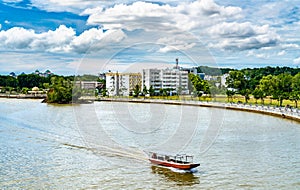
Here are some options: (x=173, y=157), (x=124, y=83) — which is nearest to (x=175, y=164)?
(x=173, y=157)

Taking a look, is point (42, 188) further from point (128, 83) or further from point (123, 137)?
point (128, 83)

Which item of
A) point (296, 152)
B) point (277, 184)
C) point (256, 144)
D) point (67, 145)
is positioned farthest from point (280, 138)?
point (67, 145)

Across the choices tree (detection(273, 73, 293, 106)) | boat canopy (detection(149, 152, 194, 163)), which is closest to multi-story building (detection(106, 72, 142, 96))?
tree (detection(273, 73, 293, 106))

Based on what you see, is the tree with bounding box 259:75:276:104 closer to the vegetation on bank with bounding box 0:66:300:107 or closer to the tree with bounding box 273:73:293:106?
the vegetation on bank with bounding box 0:66:300:107

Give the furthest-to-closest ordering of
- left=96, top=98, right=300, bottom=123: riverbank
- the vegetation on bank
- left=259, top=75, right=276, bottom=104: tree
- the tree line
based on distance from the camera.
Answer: left=259, top=75, right=276, bottom=104: tree, the vegetation on bank, the tree line, left=96, top=98, right=300, bottom=123: riverbank

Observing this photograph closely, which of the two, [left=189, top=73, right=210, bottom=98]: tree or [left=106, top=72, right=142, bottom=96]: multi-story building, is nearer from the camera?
[left=189, top=73, right=210, bottom=98]: tree

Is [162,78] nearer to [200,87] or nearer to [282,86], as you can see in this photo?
[200,87]

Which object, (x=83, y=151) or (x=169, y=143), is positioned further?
(x=169, y=143)
